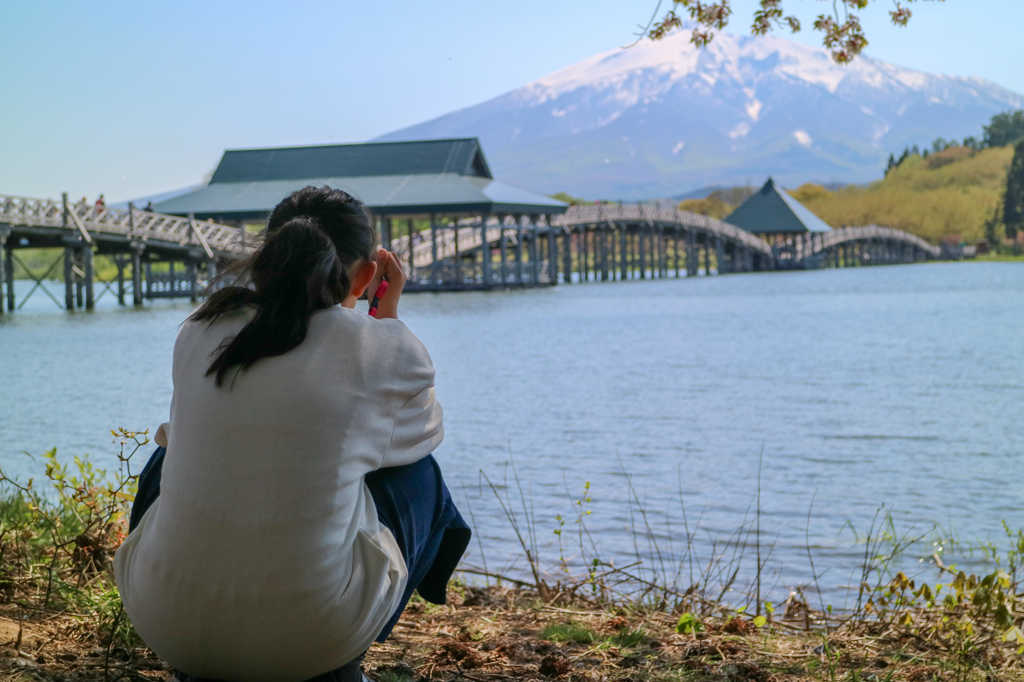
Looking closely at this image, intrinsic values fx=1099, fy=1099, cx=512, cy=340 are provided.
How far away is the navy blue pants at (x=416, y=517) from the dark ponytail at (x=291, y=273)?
0.34 meters

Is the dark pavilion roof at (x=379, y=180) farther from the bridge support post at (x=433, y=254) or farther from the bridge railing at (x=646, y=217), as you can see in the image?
the bridge railing at (x=646, y=217)

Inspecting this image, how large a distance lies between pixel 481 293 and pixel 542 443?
96.4 feet

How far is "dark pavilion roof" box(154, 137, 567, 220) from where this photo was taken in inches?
1412

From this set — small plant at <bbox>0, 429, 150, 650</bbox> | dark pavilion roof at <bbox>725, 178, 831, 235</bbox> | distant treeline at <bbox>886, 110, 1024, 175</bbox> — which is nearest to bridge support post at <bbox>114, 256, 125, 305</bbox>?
small plant at <bbox>0, 429, 150, 650</bbox>

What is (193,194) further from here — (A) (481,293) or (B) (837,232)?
(B) (837,232)

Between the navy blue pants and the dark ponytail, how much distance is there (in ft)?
1.13

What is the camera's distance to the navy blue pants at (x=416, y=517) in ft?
6.49

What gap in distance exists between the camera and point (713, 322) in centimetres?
2405

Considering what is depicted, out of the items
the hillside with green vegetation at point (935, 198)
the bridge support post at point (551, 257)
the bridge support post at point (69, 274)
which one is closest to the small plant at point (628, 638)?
the bridge support post at point (69, 274)

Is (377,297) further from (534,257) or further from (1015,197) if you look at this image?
(1015,197)

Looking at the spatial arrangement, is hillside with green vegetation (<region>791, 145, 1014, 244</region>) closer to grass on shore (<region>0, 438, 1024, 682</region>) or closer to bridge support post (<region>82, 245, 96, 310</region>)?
bridge support post (<region>82, 245, 96, 310</region>)

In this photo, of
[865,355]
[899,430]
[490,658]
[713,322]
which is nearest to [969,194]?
[713,322]

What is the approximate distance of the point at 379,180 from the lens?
130ft

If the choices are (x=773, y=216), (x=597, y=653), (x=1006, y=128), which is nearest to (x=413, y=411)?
(x=597, y=653)
